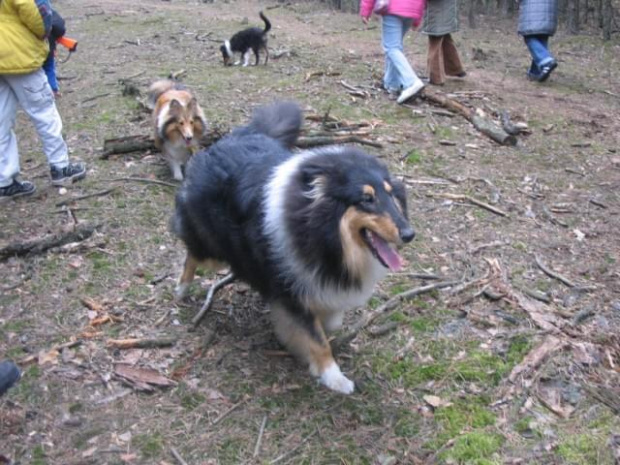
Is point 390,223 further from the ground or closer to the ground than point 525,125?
further from the ground

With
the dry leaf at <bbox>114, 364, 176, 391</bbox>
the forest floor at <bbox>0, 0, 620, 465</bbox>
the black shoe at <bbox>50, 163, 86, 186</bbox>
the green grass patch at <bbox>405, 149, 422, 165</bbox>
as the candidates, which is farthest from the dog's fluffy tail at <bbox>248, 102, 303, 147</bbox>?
the black shoe at <bbox>50, 163, 86, 186</bbox>

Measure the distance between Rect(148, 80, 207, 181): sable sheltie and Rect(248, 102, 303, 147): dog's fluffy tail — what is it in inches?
77.0

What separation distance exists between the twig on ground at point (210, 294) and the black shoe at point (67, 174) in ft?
8.06

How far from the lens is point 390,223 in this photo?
3004 millimetres

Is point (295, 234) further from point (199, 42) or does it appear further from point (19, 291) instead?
point (199, 42)

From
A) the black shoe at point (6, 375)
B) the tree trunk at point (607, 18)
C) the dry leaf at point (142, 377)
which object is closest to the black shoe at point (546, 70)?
the tree trunk at point (607, 18)

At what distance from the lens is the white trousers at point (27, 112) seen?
5.60 metres

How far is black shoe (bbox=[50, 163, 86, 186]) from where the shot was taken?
240 inches

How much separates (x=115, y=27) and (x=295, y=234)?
1438 cm

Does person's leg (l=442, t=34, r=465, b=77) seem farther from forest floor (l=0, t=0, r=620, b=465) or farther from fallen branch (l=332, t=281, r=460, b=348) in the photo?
fallen branch (l=332, t=281, r=460, b=348)

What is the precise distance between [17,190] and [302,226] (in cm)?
400

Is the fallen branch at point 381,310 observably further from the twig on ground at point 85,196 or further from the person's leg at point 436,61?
the person's leg at point 436,61

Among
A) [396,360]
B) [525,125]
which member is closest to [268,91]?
[525,125]

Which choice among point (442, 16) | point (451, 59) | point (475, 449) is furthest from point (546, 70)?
point (475, 449)
